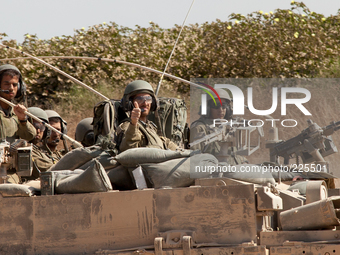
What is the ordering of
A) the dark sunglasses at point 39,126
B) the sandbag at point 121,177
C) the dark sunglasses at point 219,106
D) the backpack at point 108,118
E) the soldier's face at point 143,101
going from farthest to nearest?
the dark sunglasses at point 39,126, the soldier's face at point 143,101, the backpack at point 108,118, the dark sunglasses at point 219,106, the sandbag at point 121,177

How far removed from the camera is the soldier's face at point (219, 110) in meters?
4.81

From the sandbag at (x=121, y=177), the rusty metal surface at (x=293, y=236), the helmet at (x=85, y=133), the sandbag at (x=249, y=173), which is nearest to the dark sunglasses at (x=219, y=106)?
the sandbag at (x=249, y=173)

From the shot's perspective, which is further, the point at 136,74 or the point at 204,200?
the point at 136,74

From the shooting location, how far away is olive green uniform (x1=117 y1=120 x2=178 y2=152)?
5160 mm

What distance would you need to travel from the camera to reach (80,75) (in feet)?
40.3

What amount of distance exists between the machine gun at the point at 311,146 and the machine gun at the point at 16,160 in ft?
6.94

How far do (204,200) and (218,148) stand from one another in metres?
0.91

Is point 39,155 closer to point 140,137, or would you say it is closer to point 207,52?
point 140,137

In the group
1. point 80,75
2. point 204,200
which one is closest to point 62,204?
point 204,200

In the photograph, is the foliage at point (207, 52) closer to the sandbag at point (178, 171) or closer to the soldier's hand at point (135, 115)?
the soldier's hand at point (135, 115)

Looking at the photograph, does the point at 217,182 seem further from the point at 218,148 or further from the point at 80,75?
the point at 80,75

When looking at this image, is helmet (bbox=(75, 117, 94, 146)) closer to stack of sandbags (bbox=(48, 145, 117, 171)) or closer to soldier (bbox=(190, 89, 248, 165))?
stack of sandbags (bbox=(48, 145, 117, 171))

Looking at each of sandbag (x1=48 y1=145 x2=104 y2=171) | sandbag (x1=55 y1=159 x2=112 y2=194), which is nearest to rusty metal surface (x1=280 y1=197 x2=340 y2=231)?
sandbag (x1=55 y1=159 x2=112 y2=194)

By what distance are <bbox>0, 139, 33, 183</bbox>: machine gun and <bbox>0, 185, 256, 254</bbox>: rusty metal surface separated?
0.68 meters
